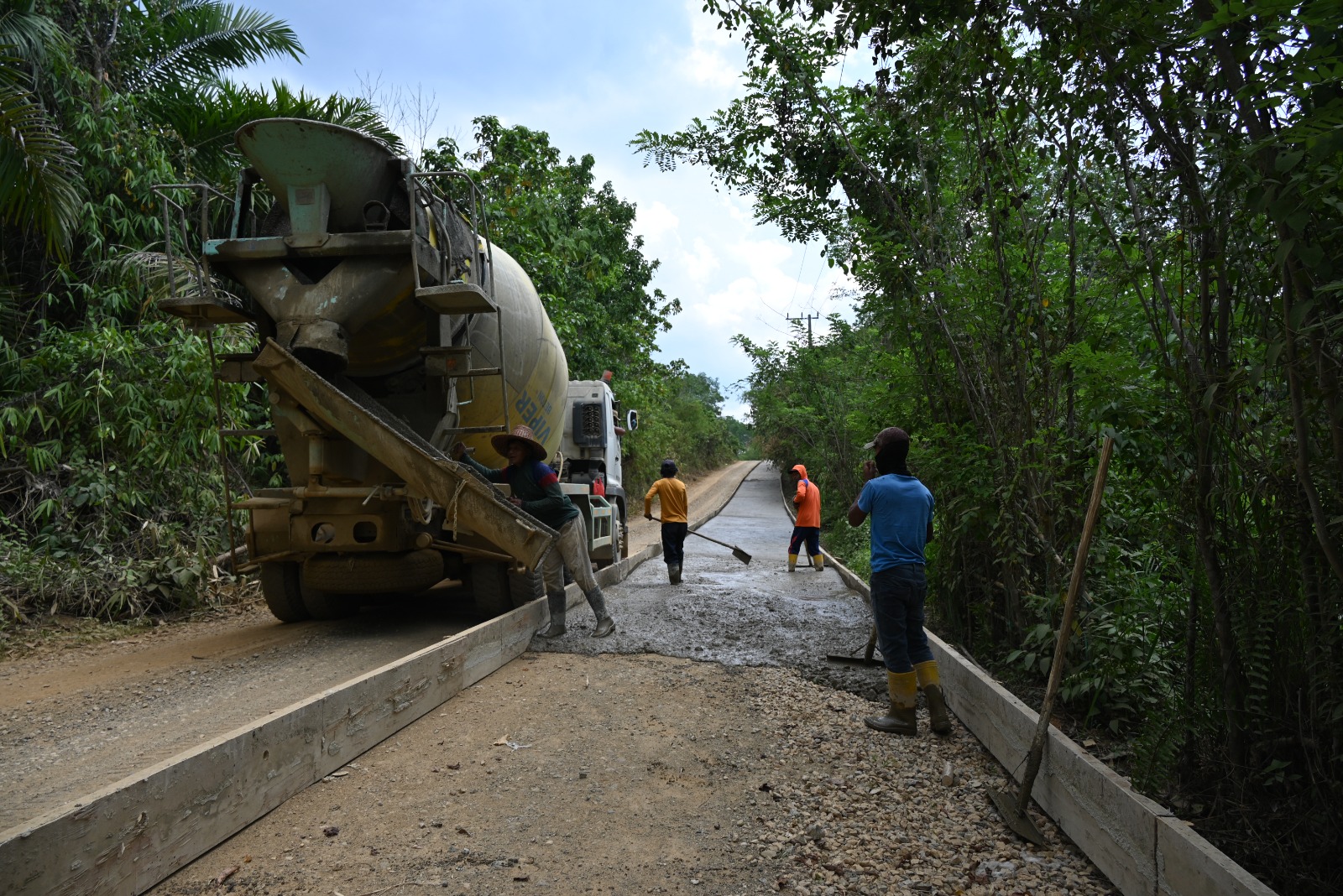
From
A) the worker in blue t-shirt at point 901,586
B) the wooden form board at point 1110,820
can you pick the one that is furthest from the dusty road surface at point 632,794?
the worker in blue t-shirt at point 901,586

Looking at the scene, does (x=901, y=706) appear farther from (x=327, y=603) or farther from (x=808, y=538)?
(x=808, y=538)

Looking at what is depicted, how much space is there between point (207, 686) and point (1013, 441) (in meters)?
5.26

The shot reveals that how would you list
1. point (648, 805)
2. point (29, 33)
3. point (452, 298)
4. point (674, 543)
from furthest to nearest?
1. point (674, 543)
2. point (29, 33)
3. point (452, 298)
4. point (648, 805)

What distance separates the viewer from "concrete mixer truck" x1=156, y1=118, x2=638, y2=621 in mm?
6102

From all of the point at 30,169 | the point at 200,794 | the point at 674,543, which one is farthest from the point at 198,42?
the point at 200,794

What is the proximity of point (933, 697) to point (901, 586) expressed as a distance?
0.64 m

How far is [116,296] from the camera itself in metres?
9.61

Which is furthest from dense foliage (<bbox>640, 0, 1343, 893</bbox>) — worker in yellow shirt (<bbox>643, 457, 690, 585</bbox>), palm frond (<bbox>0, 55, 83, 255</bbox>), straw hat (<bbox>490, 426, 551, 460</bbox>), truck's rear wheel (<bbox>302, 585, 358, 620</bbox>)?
palm frond (<bbox>0, 55, 83, 255</bbox>)

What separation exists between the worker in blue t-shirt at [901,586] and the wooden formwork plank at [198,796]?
2654 mm

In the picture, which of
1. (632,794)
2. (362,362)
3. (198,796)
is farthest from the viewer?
(362,362)

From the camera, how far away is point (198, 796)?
3180mm

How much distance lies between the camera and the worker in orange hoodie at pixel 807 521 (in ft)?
41.5

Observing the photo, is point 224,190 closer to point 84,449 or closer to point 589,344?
point 84,449

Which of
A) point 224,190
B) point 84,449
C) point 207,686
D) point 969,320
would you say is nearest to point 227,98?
point 224,190
